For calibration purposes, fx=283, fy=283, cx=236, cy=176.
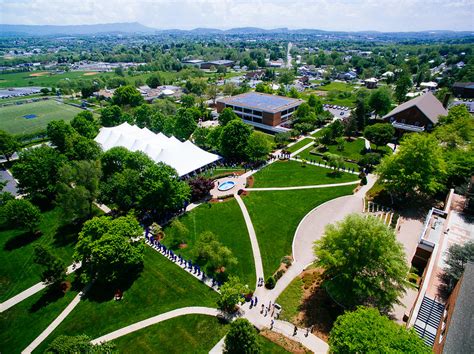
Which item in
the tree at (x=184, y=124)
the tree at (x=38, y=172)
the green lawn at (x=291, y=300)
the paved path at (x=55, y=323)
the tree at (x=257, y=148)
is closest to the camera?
the paved path at (x=55, y=323)

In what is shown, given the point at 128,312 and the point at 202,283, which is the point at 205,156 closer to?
the point at 202,283

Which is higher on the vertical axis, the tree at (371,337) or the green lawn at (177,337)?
the tree at (371,337)

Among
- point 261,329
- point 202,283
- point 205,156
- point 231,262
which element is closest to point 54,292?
point 202,283

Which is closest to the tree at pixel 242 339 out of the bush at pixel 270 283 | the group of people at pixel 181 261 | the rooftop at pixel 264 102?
the bush at pixel 270 283

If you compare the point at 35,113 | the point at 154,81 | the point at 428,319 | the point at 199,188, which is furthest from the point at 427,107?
the point at 35,113

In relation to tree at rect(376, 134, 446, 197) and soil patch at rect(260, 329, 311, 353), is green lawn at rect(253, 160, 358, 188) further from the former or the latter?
soil patch at rect(260, 329, 311, 353)

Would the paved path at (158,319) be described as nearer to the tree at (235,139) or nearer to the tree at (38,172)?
the tree at (38,172)
